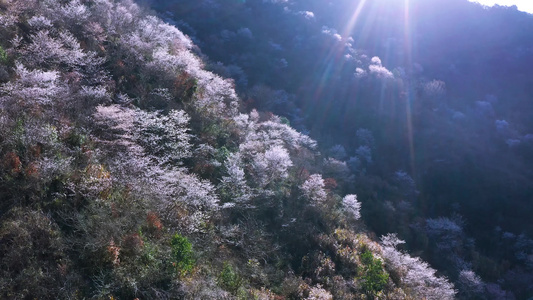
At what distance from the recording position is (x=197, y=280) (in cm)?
771

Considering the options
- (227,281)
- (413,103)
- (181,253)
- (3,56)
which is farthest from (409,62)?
(181,253)

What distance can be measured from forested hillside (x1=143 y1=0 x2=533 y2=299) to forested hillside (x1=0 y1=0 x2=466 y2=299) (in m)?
6.53

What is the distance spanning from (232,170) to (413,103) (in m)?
30.6

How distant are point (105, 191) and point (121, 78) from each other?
758 centimetres

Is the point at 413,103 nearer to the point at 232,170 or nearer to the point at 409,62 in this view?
the point at 409,62

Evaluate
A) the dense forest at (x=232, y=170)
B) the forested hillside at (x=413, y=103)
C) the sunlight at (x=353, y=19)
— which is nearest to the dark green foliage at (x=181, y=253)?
the dense forest at (x=232, y=170)

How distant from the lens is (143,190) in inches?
354

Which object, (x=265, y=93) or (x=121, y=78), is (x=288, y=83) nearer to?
(x=265, y=93)

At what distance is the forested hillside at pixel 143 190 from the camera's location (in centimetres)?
696

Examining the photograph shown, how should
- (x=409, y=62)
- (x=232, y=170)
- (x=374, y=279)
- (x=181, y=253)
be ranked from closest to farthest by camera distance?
(x=181, y=253) → (x=374, y=279) → (x=232, y=170) → (x=409, y=62)

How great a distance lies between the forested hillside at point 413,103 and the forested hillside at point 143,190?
21.4 ft

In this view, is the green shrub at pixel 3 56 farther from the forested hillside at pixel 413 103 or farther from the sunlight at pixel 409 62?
the sunlight at pixel 409 62

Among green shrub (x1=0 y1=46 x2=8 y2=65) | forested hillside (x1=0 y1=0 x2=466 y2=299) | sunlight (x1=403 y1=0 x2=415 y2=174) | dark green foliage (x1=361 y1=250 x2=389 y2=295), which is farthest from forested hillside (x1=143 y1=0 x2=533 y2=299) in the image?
green shrub (x1=0 y1=46 x2=8 y2=65)

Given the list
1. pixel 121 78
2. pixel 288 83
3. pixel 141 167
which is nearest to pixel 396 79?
pixel 288 83
